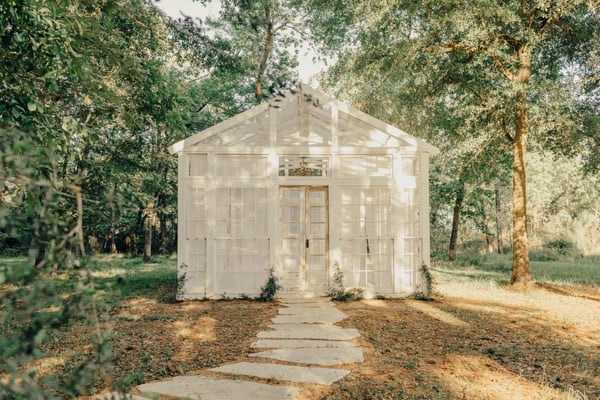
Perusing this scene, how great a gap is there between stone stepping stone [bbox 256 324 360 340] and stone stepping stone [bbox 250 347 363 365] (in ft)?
1.81

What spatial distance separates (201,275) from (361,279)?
3131 mm

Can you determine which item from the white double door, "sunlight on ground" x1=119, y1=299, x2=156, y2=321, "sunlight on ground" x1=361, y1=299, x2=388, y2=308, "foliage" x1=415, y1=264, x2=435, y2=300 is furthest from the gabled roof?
"sunlight on ground" x1=361, y1=299, x2=388, y2=308

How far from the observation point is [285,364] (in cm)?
437

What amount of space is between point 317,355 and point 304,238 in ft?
14.8

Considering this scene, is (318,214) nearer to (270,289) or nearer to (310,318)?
(270,289)

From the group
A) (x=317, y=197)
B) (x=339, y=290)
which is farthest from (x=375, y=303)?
(x=317, y=197)

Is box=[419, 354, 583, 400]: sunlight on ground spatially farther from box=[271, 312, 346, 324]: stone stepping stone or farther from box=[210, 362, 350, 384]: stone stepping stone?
box=[271, 312, 346, 324]: stone stepping stone

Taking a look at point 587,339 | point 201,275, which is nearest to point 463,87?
point 587,339

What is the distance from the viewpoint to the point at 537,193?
21.6m

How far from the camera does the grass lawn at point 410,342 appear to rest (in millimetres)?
3756

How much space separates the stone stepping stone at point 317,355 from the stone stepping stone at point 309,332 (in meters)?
0.55

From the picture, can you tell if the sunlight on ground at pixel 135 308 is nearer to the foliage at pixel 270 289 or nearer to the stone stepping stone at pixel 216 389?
the foliage at pixel 270 289

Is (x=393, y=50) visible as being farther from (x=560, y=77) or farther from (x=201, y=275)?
(x=201, y=275)

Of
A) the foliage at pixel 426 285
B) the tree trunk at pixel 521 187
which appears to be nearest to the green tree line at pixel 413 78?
the tree trunk at pixel 521 187
